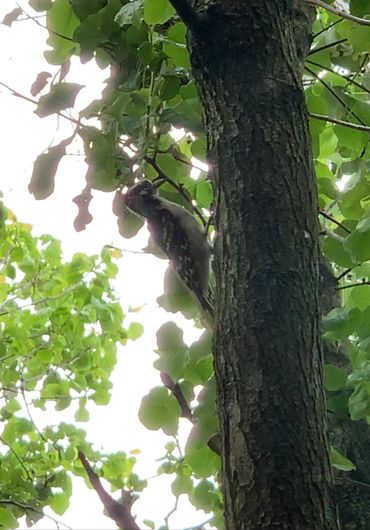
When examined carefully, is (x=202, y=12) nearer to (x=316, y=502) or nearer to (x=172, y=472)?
(x=316, y=502)

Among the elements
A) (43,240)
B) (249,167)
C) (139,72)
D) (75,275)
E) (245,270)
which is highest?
(43,240)

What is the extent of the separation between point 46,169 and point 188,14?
23.8 inches

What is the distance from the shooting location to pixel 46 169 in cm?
192

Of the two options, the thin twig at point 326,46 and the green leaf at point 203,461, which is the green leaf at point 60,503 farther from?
the thin twig at point 326,46

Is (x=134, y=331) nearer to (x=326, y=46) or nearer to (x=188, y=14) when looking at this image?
(x=326, y=46)

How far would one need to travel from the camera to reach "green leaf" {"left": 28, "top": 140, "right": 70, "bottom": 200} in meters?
1.92

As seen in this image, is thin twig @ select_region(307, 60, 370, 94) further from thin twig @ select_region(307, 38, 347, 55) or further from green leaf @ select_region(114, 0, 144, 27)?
green leaf @ select_region(114, 0, 144, 27)

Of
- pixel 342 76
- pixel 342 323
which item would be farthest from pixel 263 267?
pixel 342 76

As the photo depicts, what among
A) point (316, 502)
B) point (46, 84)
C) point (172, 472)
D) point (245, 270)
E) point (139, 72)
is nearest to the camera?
point (316, 502)

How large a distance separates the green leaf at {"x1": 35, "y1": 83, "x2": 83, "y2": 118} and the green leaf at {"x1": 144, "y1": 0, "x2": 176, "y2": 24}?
26 centimetres

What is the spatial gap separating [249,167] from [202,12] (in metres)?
0.35

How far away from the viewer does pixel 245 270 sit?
132cm

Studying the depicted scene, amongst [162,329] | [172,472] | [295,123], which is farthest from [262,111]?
[172,472]

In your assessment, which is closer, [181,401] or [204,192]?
[181,401]
